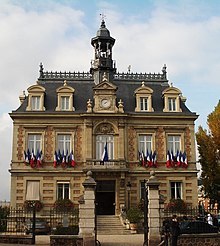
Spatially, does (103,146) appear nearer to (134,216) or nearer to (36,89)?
(36,89)

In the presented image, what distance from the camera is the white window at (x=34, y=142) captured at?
35.1 metres

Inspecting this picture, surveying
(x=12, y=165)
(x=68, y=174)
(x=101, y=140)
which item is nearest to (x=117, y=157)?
(x=101, y=140)

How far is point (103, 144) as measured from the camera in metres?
35.4

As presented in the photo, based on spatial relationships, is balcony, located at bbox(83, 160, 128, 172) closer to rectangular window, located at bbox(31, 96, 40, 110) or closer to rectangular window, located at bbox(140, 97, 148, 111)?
rectangular window, located at bbox(140, 97, 148, 111)

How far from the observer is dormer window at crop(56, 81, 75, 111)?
36250 mm

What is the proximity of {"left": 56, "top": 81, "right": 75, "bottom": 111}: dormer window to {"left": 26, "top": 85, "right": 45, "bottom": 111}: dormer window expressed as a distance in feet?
4.86

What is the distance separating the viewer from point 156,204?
64.4 ft

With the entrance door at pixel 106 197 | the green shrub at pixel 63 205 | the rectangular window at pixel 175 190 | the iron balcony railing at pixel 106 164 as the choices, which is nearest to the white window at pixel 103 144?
the iron balcony railing at pixel 106 164

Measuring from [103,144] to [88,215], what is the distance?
16053 millimetres

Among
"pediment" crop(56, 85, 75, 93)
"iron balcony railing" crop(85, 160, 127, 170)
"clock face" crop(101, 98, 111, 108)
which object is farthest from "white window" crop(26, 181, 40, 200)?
"clock face" crop(101, 98, 111, 108)

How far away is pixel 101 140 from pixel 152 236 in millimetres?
16794

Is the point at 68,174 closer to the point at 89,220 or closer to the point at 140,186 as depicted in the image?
the point at 140,186

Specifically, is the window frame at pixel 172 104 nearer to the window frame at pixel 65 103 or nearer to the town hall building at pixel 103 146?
the town hall building at pixel 103 146

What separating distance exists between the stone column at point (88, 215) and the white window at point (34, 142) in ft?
52.4
